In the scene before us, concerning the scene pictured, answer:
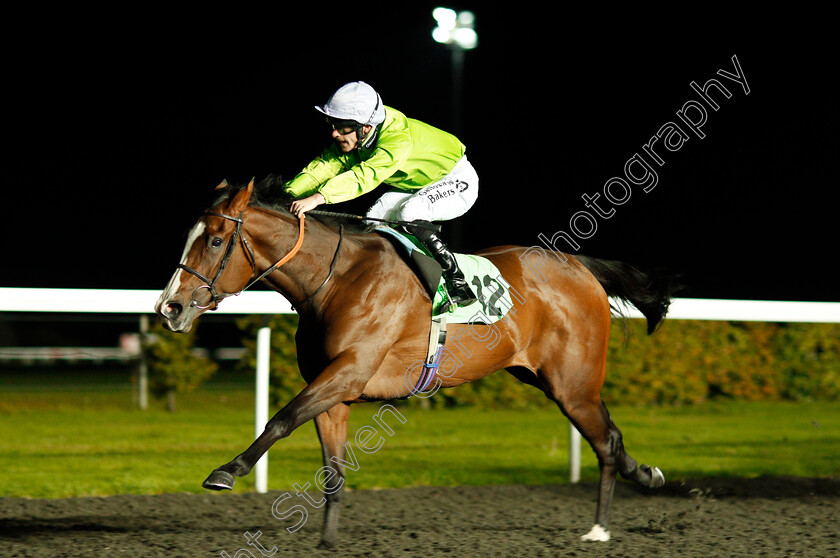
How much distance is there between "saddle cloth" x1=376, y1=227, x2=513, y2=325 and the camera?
3.51 meters

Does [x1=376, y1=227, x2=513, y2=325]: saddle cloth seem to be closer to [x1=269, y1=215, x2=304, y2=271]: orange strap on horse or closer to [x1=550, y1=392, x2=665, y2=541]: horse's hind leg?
[x1=269, y1=215, x2=304, y2=271]: orange strap on horse

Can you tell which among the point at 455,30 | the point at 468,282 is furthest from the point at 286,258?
the point at 455,30

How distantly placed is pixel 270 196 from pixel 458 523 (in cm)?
174

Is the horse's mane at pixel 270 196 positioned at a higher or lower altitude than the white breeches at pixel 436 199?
lower

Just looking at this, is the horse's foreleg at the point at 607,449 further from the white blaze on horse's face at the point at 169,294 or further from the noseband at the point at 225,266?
the white blaze on horse's face at the point at 169,294

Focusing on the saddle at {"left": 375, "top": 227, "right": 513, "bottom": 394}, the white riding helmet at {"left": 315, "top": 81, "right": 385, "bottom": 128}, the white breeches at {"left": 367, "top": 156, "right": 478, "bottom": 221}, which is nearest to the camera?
the white riding helmet at {"left": 315, "top": 81, "right": 385, "bottom": 128}

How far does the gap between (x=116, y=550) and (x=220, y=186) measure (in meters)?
1.46

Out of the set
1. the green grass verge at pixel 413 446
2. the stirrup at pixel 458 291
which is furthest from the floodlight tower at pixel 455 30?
the stirrup at pixel 458 291

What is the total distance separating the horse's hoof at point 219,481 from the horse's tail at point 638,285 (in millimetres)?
2266

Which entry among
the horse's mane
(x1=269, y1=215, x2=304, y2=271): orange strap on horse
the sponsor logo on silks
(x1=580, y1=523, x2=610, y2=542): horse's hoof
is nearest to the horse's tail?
the sponsor logo on silks

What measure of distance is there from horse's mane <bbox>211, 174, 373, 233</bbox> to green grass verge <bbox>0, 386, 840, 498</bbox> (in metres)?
1.97

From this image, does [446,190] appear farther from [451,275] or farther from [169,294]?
[169,294]

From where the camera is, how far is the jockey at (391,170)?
3334 millimetres

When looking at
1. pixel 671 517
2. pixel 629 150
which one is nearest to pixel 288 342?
pixel 671 517
